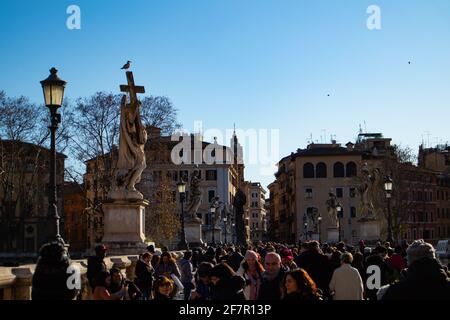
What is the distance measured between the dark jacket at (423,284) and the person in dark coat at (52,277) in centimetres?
309

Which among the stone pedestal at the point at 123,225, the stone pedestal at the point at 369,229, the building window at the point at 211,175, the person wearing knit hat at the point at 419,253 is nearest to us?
the person wearing knit hat at the point at 419,253

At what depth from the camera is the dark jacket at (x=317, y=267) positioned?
1239cm

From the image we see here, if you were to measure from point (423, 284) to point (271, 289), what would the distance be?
2.97m

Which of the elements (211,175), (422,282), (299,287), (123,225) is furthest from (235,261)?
(211,175)

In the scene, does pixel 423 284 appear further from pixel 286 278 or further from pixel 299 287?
pixel 286 278

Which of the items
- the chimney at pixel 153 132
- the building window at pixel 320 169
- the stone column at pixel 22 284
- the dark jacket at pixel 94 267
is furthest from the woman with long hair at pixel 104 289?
the building window at pixel 320 169

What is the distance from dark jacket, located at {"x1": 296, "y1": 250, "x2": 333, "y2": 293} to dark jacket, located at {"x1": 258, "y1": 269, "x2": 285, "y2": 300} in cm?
263

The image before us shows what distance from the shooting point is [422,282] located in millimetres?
7129

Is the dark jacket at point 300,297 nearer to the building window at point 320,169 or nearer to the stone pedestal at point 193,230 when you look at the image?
the stone pedestal at point 193,230

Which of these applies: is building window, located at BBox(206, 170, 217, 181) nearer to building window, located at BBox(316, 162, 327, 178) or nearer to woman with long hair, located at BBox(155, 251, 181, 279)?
building window, located at BBox(316, 162, 327, 178)

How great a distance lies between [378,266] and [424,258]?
242 inches

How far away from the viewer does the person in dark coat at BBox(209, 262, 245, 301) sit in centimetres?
853

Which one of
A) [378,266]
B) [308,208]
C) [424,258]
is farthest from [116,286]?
[308,208]

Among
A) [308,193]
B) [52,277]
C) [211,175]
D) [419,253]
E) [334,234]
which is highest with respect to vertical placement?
[211,175]
